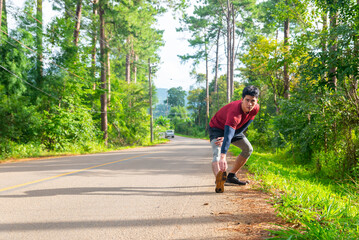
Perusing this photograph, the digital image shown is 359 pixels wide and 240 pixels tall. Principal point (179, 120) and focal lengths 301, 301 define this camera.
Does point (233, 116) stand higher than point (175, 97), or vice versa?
point (175, 97)

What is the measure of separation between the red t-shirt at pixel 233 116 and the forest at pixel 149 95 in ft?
6.68

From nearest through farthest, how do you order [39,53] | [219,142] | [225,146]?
[225,146] < [219,142] < [39,53]

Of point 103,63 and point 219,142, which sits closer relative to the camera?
point 219,142

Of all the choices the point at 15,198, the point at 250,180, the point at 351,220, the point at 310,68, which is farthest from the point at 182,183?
the point at 310,68

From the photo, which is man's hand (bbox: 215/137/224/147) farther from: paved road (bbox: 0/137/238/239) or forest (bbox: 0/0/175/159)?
forest (bbox: 0/0/175/159)

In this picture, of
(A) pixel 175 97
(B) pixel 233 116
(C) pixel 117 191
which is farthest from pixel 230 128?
(A) pixel 175 97

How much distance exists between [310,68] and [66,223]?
7.49 m

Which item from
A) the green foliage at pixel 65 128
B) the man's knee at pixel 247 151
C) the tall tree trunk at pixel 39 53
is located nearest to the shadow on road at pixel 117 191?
the man's knee at pixel 247 151

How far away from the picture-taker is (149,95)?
118 feet

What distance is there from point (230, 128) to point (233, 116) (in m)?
0.22

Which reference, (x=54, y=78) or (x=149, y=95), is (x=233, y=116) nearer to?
(x=54, y=78)

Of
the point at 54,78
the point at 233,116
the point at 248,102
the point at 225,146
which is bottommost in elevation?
the point at 225,146

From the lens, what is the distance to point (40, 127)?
58.8 feet

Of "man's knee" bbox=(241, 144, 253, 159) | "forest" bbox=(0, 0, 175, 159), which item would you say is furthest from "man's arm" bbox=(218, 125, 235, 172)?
"forest" bbox=(0, 0, 175, 159)
